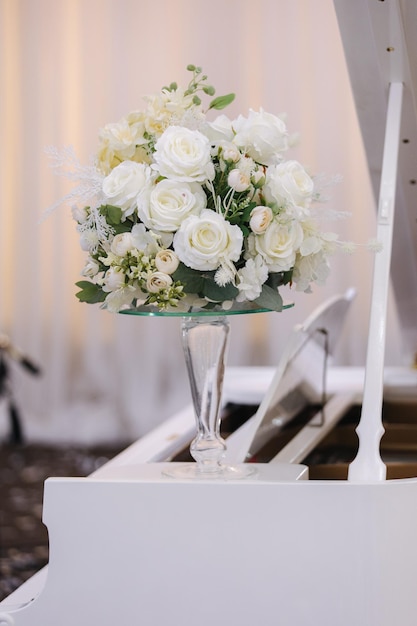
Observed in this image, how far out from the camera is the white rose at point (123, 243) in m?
1.45

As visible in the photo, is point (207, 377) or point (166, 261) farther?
point (207, 377)

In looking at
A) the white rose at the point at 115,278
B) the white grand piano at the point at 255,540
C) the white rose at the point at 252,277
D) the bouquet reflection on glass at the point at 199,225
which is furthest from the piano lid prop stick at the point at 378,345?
the white rose at the point at 115,278

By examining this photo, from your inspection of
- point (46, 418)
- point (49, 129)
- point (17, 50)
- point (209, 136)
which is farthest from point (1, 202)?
point (209, 136)

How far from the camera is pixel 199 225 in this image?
1425mm

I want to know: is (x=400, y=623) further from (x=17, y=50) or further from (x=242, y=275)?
(x=17, y=50)

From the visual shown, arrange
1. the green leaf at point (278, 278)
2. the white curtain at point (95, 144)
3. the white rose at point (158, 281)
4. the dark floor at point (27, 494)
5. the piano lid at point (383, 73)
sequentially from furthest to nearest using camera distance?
the white curtain at point (95, 144), the dark floor at point (27, 494), the piano lid at point (383, 73), the green leaf at point (278, 278), the white rose at point (158, 281)

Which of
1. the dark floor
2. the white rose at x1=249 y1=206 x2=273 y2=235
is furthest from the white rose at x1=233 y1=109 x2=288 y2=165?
the dark floor

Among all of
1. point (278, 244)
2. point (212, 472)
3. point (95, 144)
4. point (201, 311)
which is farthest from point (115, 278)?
point (95, 144)

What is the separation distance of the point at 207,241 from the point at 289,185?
165 mm

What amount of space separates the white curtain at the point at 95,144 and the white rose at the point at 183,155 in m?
4.49

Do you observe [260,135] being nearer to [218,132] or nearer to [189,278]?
[218,132]

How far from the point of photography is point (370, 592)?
1.41 meters

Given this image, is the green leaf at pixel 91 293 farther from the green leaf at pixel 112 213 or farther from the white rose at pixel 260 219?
the white rose at pixel 260 219

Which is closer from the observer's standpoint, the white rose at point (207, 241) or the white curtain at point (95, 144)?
the white rose at point (207, 241)
